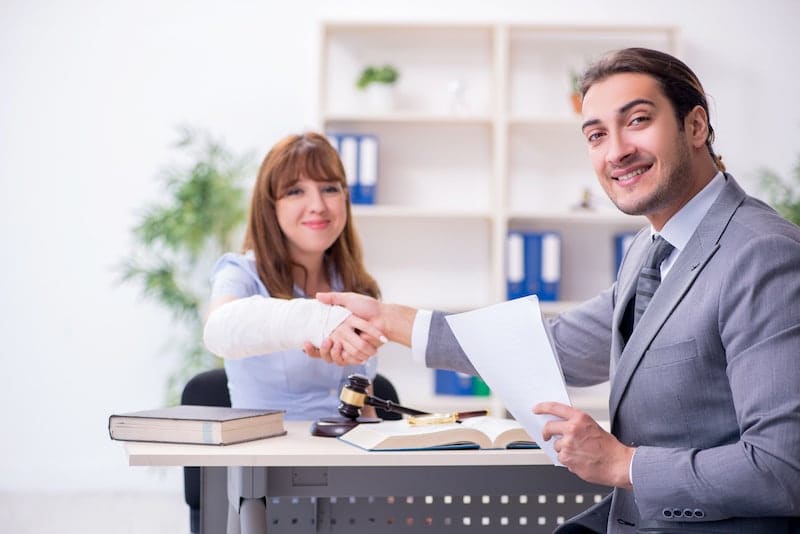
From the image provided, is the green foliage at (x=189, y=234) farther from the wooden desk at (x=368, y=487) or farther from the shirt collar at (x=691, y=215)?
the shirt collar at (x=691, y=215)

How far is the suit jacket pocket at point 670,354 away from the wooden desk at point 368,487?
Result: 14.7 inches

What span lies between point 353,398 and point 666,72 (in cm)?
91

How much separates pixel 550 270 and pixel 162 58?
89.3 inches

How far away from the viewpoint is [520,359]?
1.47 meters

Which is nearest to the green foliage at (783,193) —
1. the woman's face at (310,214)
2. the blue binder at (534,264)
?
the blue binder at (534,264)

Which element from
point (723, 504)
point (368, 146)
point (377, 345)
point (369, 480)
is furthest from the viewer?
point (368, 146)

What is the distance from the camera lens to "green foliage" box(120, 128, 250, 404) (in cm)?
428

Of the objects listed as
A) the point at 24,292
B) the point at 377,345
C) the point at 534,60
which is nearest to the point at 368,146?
the point at 534,60

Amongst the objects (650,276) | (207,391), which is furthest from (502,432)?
(207,391)

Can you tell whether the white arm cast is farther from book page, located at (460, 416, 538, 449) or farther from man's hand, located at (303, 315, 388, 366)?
book page, located at (460, 416, 538, 449)

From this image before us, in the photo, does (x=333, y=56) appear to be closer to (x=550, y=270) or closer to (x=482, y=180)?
(x=482, y=180)

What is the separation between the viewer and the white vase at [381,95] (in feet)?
14.5

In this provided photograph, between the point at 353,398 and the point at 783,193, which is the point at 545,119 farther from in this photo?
the point at 353,398

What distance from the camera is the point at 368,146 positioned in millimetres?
4285
